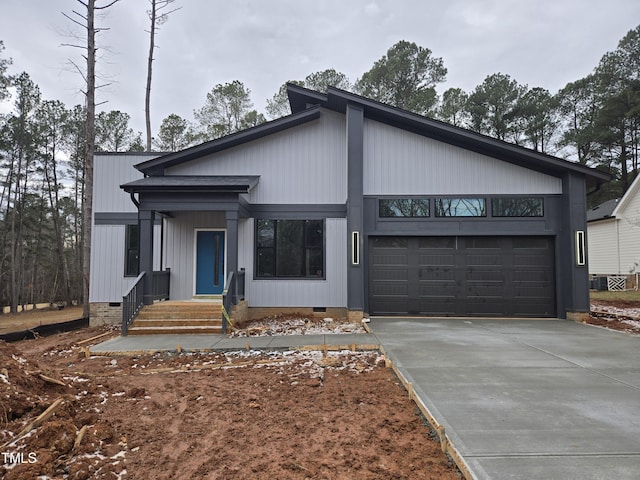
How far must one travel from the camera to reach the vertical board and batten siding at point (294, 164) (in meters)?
10.2

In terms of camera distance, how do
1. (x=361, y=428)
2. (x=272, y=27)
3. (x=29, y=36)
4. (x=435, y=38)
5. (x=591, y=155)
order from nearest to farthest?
(x=361, y=428) → (x=29, y=36) → (x=272, y=27) → (x=435, y=38) → (x=591, y=155)

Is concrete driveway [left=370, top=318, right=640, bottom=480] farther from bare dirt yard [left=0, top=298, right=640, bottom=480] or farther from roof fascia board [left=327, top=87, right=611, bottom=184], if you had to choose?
roof fascia board [left=327, top=87, right=611, bottom=184]

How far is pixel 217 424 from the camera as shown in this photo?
3432 millimetres

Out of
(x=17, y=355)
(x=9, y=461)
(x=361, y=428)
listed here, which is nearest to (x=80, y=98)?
(x=17, y=355)

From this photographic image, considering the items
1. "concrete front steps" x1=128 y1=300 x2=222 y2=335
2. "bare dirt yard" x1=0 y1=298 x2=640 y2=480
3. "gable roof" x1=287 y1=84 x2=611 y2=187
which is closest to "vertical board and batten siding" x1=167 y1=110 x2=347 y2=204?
"gable roof" x1=287 y1=84 x2=611 y2=187

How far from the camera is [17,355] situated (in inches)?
185

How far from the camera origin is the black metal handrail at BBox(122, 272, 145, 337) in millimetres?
7926

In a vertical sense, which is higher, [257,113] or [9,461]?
[257,113]

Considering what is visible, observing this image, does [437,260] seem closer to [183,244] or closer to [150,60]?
[183,244]

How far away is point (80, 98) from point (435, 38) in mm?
18736

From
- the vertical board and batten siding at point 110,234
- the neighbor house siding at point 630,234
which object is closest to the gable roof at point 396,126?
the vertical board and batten siding at point 110,234

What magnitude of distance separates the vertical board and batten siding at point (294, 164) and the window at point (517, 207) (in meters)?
4.26

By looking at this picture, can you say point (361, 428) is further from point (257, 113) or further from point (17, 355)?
point (257, 113)

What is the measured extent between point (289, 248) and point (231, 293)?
86.5 inches
